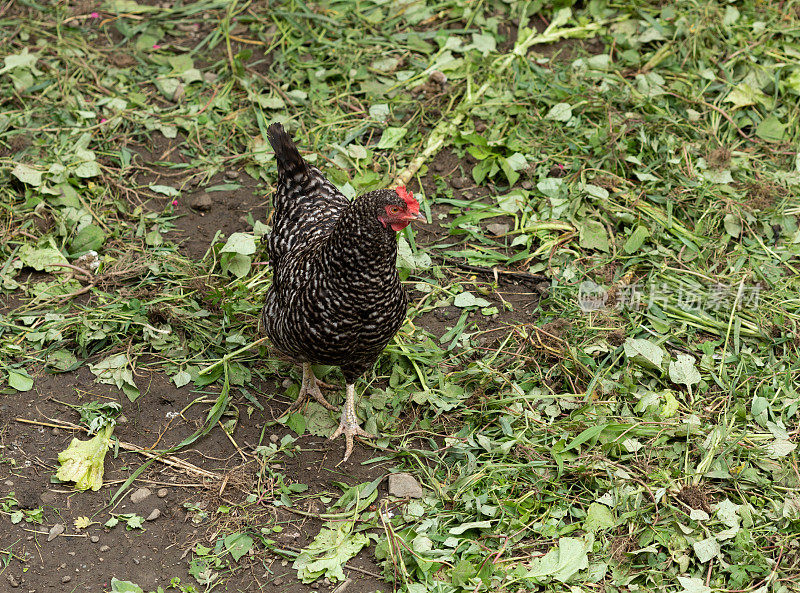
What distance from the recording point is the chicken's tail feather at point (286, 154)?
13.5 ft

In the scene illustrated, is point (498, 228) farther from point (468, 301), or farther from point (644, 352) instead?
point (644, 352)

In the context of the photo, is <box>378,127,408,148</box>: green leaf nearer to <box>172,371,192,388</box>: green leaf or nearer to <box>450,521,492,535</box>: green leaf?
<box>172,371,192,388</box>: green leaf

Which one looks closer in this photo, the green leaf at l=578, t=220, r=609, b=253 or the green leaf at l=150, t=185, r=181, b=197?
the green leaf at l=578, t=220, r=609, b=253

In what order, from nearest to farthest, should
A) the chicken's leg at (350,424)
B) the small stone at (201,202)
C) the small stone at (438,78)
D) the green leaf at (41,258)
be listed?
the chicken's leg at (350,424)
the green leaf at (41,258)
the small stone at (201,202)
the small stone at (438,78)

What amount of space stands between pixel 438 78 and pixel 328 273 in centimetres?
293

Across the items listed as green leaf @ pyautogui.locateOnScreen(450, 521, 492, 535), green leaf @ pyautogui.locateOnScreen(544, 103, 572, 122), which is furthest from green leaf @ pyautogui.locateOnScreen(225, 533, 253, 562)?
green leaf @ pyautogui.locateOnScreen(544, 103, 572, 122)

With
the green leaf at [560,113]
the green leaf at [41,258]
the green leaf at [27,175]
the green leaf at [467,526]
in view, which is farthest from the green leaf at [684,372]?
the green leaf at [27,175]

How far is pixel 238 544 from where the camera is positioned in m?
3.61

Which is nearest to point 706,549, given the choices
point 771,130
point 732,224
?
point 732,224

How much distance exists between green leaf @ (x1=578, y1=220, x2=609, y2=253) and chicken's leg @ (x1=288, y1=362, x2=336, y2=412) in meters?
1.94

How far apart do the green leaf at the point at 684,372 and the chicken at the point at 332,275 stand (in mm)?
1539

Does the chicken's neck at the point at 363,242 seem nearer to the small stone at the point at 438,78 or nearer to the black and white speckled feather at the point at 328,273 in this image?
the black and white speckled feather at the point at 328,273

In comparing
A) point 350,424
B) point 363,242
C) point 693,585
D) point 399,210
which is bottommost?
point 693,585

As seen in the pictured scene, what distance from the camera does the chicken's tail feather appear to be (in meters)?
4.12
